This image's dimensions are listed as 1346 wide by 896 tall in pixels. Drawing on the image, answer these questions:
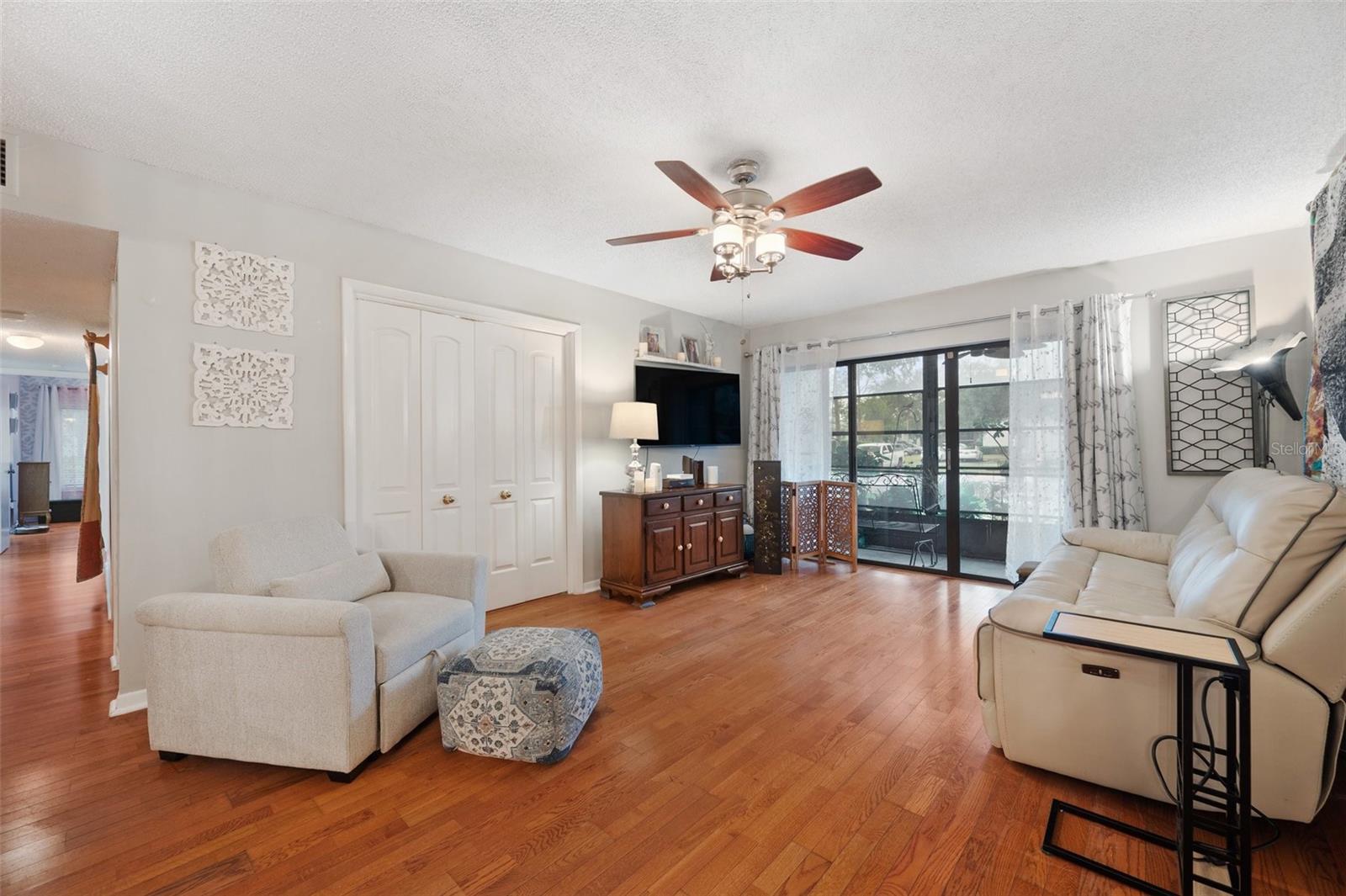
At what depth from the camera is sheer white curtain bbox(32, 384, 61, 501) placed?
7.93 meters

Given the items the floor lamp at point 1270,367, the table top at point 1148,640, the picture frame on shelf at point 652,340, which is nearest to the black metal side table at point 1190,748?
the table top at point 1148,640

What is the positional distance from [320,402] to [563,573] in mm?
2148

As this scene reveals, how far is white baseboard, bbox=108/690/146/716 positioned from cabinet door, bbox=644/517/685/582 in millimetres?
2759

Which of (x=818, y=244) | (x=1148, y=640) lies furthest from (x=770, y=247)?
(x=1148, y=640)

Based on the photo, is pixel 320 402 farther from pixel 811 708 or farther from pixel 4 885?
pixel 811 708

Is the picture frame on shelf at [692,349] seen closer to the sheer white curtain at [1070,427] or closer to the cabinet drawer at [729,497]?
the cabinet drawer at [729,497]

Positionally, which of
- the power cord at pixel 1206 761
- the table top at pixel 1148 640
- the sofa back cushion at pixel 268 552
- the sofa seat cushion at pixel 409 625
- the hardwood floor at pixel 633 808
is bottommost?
the hardwood floor at pixel 633 808

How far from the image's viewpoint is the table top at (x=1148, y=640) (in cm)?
129

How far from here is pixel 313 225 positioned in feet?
9.77

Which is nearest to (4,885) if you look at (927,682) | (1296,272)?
(927,682)

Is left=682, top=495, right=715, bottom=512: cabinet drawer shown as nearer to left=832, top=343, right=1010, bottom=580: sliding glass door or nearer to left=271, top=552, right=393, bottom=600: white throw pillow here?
left=832, top=343, right=1010, bottom=580: sliding glass door

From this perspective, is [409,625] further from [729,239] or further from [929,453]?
[929,453]

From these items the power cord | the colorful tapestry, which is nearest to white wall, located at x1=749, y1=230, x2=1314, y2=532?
the colorful tapestry

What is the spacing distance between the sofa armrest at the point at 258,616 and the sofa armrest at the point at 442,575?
738 millimetres
